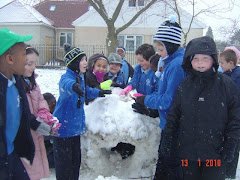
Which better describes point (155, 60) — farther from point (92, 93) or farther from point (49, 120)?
point (49, 120)

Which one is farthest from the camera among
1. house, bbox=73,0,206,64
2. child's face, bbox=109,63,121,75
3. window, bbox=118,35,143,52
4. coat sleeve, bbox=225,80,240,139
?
window, bbox=118,35,143,52

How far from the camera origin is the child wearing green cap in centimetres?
188

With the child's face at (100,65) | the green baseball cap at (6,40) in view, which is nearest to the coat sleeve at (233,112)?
the green baseball cap at (6,40)

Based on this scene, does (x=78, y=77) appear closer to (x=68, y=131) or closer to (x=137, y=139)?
(x=68, y=131)

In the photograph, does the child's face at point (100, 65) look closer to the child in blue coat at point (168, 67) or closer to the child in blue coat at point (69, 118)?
the child in blue coat at point (69, 118)

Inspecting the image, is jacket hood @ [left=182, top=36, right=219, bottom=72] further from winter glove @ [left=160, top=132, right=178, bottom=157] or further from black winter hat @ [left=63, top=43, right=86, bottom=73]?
black winter hat @ [left=63, top=43, right=86, bottom=73]

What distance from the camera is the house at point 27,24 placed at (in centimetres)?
2097

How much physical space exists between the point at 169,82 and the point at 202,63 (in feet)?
1.34

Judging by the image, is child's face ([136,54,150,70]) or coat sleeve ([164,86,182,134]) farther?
child's face ([136,54,150,70])

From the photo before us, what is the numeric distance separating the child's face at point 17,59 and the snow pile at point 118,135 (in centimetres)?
159

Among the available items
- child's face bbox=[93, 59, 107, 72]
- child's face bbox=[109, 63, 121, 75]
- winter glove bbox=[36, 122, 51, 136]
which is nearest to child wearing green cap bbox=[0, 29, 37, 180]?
winter glove bbox=[36, 122, 51, 136]

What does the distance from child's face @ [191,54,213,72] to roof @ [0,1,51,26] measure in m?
20.6

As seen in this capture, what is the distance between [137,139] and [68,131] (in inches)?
36.7

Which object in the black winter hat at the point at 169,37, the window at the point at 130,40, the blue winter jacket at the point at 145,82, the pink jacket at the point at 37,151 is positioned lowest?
the pink jacket at the point at 37,151
